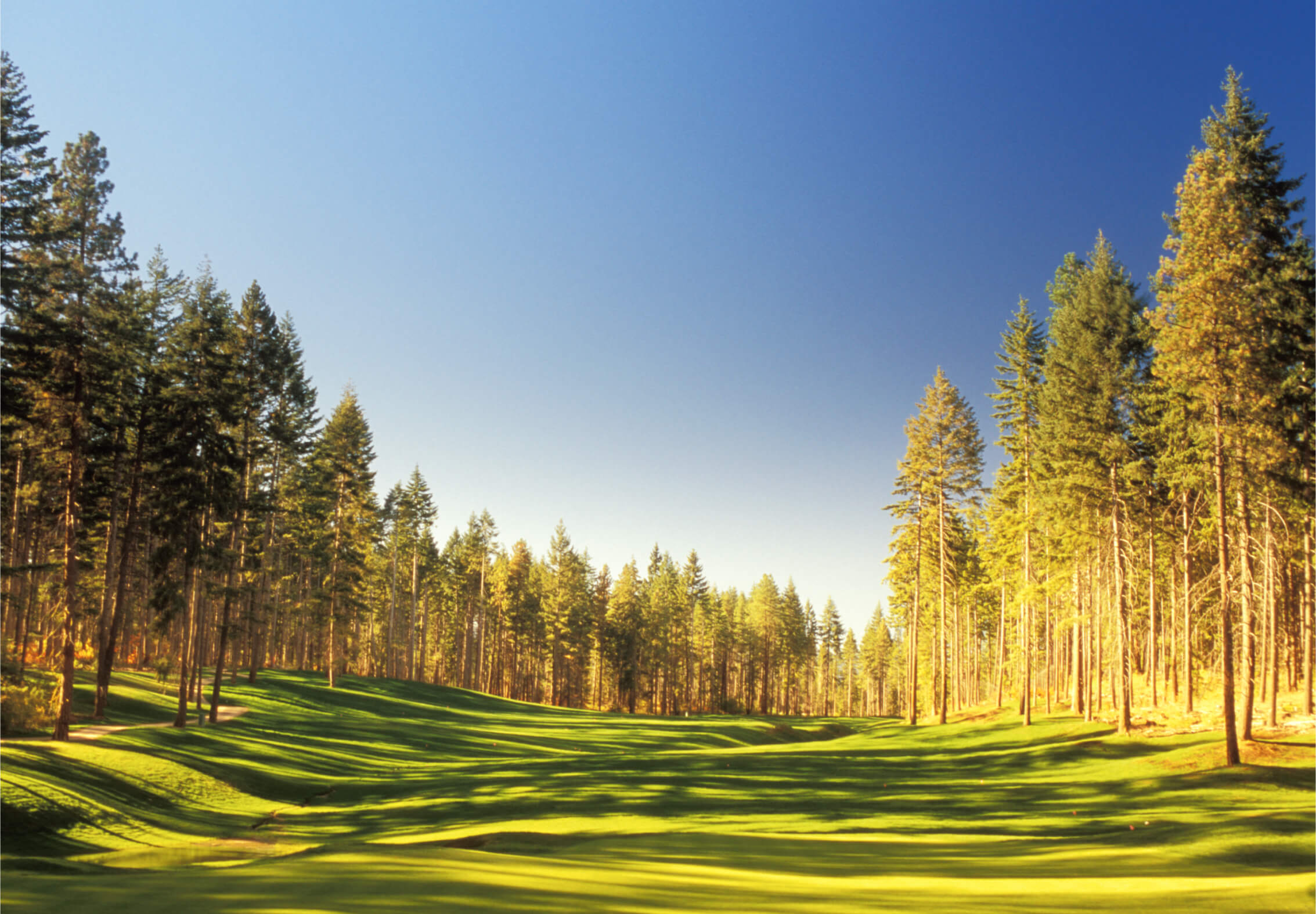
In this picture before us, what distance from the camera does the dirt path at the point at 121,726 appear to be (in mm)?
26594

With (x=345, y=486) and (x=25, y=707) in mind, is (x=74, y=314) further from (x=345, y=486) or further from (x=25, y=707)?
(x=345, y=486)

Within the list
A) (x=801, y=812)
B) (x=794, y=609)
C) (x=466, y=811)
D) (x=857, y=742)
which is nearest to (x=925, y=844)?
(x=801, y=812)

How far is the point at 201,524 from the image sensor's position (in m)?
37.7

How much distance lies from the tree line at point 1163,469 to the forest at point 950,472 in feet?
0.45

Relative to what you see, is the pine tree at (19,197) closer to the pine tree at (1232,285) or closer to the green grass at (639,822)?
the green grass at (639,822)

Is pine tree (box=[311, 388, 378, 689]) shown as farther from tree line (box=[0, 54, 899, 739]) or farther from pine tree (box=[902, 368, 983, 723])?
pine tree (box=[902, 368, 983, 723])

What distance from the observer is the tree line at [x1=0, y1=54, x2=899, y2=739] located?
2708cm

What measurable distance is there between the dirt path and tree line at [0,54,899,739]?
1068mm

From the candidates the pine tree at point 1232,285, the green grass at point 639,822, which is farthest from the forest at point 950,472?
the green grass at point 639,822

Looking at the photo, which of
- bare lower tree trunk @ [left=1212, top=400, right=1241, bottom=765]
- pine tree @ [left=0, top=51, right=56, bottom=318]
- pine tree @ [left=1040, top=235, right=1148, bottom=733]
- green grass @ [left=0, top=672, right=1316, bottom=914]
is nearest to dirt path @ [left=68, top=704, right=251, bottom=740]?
green grass @ [left=0, top=672, right=1316, bottom=914]

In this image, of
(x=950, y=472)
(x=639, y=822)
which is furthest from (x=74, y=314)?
(x=950, y=472)

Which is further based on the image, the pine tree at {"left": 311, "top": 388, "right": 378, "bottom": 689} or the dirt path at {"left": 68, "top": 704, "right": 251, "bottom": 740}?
the pine tree at {"left": 311, "top": 388, "right": 378, "bottom": 689}

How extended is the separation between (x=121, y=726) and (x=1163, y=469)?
4421cm

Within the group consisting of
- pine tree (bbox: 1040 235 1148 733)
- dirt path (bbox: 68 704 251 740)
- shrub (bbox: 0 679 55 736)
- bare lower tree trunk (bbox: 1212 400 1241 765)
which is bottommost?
dirt path (bbox: 68 704 251 740)
